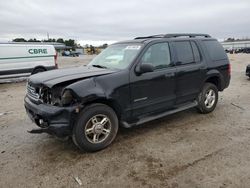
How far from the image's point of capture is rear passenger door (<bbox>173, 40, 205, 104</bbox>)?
5.10 m

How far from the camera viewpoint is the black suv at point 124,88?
12.2 ft

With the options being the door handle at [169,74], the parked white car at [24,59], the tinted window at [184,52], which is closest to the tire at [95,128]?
the door handle at [169,74]

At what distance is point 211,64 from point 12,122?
4.89 meters

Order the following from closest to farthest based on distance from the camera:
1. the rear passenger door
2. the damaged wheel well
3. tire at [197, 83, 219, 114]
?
1. the damaged wheel well
2. the rear passenger door
3. tire at [197, 83, 219, 114]

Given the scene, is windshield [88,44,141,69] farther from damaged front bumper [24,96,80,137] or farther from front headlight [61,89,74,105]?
damaged front bumper [24,96,80,137]

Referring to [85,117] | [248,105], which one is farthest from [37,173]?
[248,105]

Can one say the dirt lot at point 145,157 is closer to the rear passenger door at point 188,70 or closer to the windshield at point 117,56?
the rear passenger door at point 188,70

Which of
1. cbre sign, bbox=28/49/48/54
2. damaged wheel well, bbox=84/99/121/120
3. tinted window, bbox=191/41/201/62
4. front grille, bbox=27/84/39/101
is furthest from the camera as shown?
cbre sign, bbox=28/49/48/54

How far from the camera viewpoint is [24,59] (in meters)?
12.4

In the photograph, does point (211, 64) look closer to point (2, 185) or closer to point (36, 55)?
point (2, 185)

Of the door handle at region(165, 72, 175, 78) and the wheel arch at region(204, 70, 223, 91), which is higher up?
the door handle at region(165, 72, 175, 78)

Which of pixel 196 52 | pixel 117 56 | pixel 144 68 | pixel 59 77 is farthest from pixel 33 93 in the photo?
pixel 196 52

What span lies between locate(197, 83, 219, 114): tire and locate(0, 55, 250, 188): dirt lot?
0.38 metres

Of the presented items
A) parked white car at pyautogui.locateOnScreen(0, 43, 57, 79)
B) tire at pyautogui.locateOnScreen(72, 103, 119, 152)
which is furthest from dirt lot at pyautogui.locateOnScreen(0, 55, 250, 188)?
parked white car at pyautogui.locateOnScreen(0, 43, 57, 79)
